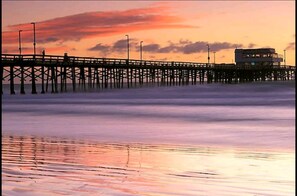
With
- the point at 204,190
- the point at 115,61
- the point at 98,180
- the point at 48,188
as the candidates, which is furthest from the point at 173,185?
the point at 115,61

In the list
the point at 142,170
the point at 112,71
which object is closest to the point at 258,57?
the point at 112,71

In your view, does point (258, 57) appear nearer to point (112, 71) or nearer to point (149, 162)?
point (112, 71)

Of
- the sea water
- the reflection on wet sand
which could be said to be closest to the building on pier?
the sea water

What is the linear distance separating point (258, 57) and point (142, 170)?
11231 cm

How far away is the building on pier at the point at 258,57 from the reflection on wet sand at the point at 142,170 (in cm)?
10775

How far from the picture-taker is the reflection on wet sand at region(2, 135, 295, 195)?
5.79 meters

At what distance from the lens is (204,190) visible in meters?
5.74

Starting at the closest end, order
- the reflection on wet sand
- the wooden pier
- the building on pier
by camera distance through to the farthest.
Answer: the reflection on wet sand → the wooden pier → the building on pier

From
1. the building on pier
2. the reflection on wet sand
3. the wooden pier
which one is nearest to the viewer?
the reflection on wet sand

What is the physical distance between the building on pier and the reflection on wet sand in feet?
354

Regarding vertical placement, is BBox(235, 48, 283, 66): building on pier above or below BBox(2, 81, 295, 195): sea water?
above

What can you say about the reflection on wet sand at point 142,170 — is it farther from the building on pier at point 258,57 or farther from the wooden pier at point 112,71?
the building on pier at point 258,57

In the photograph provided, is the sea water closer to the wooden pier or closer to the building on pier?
the wooden pier

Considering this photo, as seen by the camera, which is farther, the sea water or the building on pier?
the building on pier
